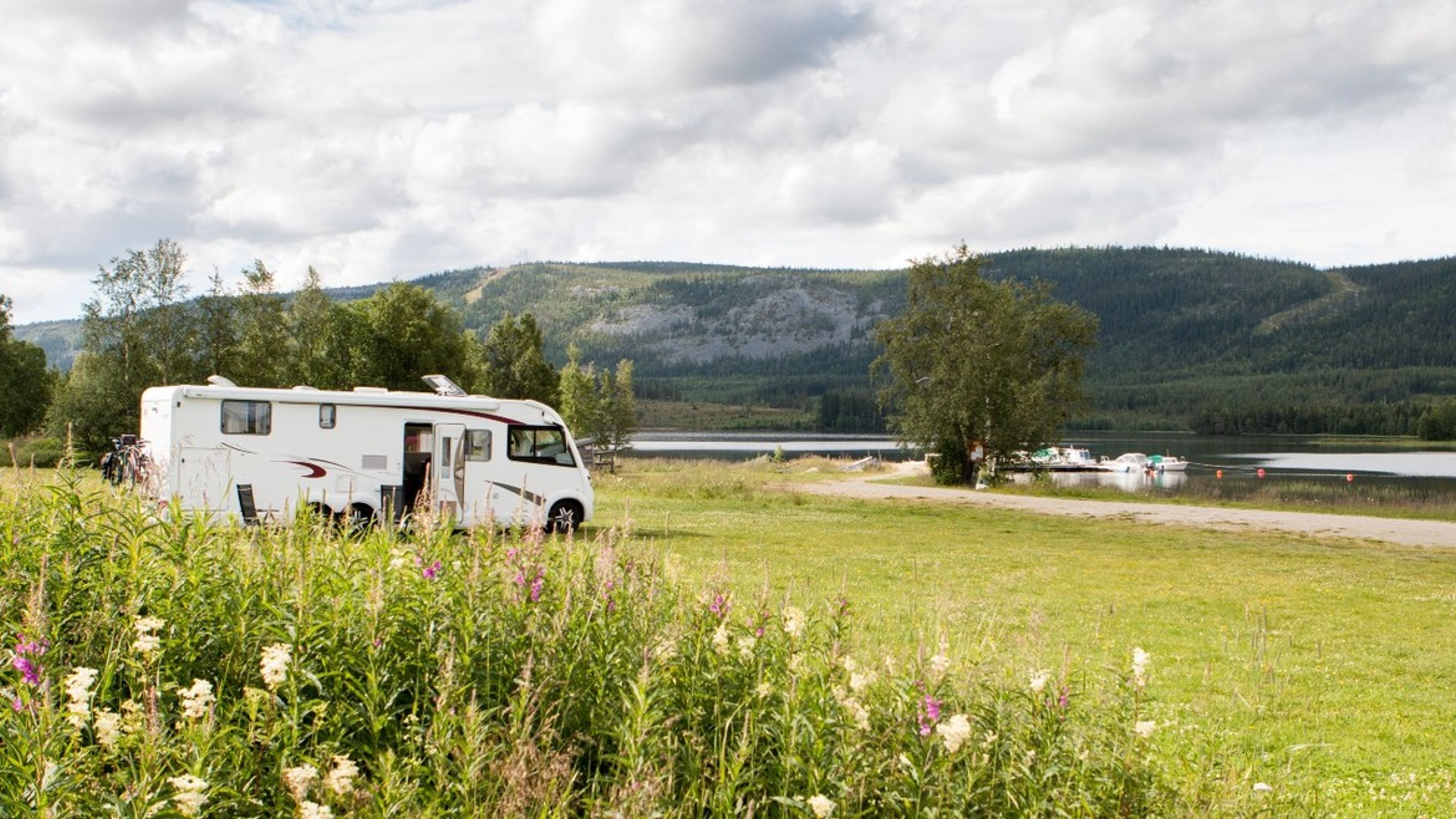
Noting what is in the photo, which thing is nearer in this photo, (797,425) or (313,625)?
(313,625)

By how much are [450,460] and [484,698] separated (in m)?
14.7

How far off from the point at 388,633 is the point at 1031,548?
17688 millimetres

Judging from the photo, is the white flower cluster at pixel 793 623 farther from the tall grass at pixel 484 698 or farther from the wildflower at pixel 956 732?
the wildflower at pixel 956 732

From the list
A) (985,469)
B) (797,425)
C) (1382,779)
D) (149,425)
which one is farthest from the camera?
(797,425)

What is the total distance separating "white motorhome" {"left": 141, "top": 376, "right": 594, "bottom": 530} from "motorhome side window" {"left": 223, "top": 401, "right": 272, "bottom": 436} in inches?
0.7

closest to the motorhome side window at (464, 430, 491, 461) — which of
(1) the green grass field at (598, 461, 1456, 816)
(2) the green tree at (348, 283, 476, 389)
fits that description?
(1) the green grass field at (598, 461, 1456, 816)

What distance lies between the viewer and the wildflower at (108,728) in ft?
11.1

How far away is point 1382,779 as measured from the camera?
271 inches

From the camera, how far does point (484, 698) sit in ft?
15.3

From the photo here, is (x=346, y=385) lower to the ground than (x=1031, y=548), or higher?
higher

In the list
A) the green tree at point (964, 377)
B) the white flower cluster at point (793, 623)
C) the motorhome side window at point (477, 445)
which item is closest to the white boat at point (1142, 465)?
the green tree at point (964, 377)

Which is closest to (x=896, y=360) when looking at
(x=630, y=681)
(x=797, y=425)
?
(x=630, y=681)

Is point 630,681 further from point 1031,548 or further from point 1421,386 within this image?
point 1421,386

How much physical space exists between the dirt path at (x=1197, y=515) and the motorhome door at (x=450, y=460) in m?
18.3
